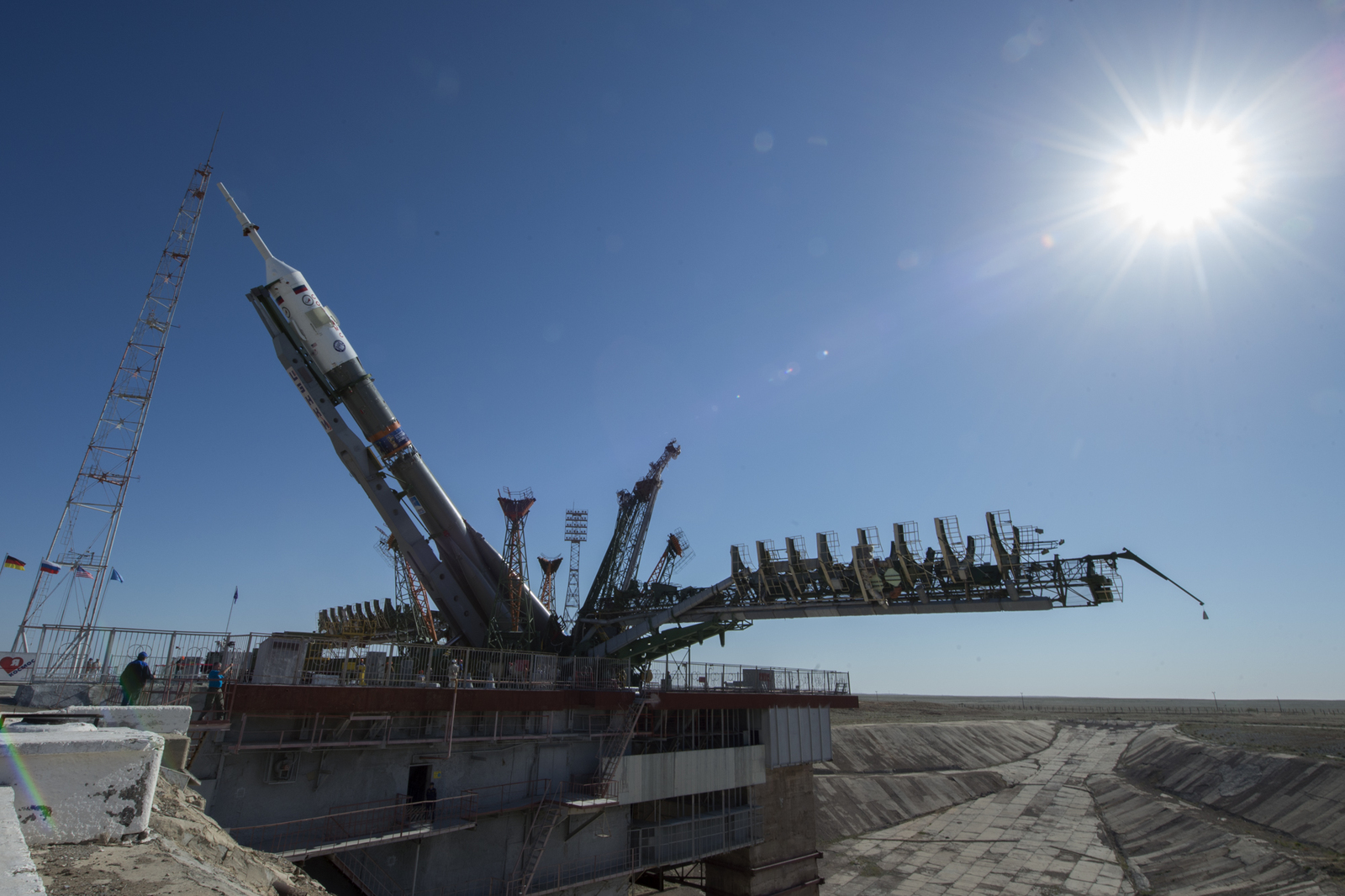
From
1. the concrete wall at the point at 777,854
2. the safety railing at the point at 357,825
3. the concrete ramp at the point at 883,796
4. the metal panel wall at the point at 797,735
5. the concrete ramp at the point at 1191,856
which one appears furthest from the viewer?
the concrete ramp at the point at 883,796

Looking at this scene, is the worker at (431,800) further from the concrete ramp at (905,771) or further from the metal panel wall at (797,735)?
the concrete ramp at (905,771)

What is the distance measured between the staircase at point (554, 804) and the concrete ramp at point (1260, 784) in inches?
1627

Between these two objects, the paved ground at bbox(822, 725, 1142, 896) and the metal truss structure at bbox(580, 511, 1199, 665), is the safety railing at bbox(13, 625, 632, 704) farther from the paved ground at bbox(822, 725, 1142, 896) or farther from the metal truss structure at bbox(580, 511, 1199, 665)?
the paved ground at bbox(822, 725, 1142, 896)

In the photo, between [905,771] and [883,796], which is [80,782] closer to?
[883,796]

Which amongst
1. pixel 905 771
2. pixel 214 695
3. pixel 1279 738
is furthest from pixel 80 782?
pixel 1279 738

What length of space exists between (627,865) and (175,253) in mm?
42442

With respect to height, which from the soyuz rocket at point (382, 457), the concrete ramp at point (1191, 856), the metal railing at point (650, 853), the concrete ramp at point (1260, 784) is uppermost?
the soyuz rocket at point (382, 457)

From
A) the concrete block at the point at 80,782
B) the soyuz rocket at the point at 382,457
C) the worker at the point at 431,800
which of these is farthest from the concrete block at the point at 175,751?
the soyuz rocket at the point at 382,457

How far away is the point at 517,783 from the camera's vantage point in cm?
2019

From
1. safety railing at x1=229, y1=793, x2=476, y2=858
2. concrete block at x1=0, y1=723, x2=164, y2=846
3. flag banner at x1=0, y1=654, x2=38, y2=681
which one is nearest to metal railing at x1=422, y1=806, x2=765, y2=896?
safety railing at x1=229, y1=793, x2=476, y2=858

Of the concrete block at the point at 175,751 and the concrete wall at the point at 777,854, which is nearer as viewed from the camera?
the concrete block at the point at 175,751

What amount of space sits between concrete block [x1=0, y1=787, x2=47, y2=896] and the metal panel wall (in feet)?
85.4

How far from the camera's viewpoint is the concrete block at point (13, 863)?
10.4 feet

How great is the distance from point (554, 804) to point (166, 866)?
16.8 metres
